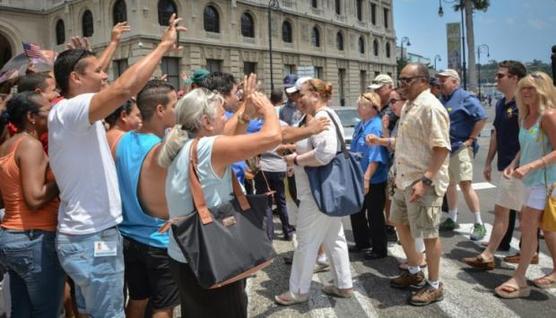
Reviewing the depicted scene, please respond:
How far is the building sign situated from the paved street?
27184 mm

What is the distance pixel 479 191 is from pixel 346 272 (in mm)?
5726

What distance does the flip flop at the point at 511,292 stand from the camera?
398cm

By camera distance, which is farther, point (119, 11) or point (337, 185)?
point (119, 11)

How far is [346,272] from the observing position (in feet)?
13.5

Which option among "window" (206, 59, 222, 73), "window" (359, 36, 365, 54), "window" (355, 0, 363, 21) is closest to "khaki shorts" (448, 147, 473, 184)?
"window" (206, 59, 222, 73)

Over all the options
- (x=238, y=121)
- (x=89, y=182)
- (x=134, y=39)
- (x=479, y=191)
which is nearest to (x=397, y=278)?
(x=238, y=121)

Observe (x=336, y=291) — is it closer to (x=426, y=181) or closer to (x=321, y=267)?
(x=321, y=267)

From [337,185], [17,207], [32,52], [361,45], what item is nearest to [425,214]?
[337,185]

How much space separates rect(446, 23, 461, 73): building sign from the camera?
1184 inches

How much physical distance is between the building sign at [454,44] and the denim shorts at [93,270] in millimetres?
31013

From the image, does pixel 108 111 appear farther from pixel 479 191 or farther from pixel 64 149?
pixel 479 191

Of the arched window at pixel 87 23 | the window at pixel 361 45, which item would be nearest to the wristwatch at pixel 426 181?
the arched window at pixel 87 23

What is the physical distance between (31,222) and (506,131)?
4680 millimetres

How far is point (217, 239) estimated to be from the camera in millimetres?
2252
